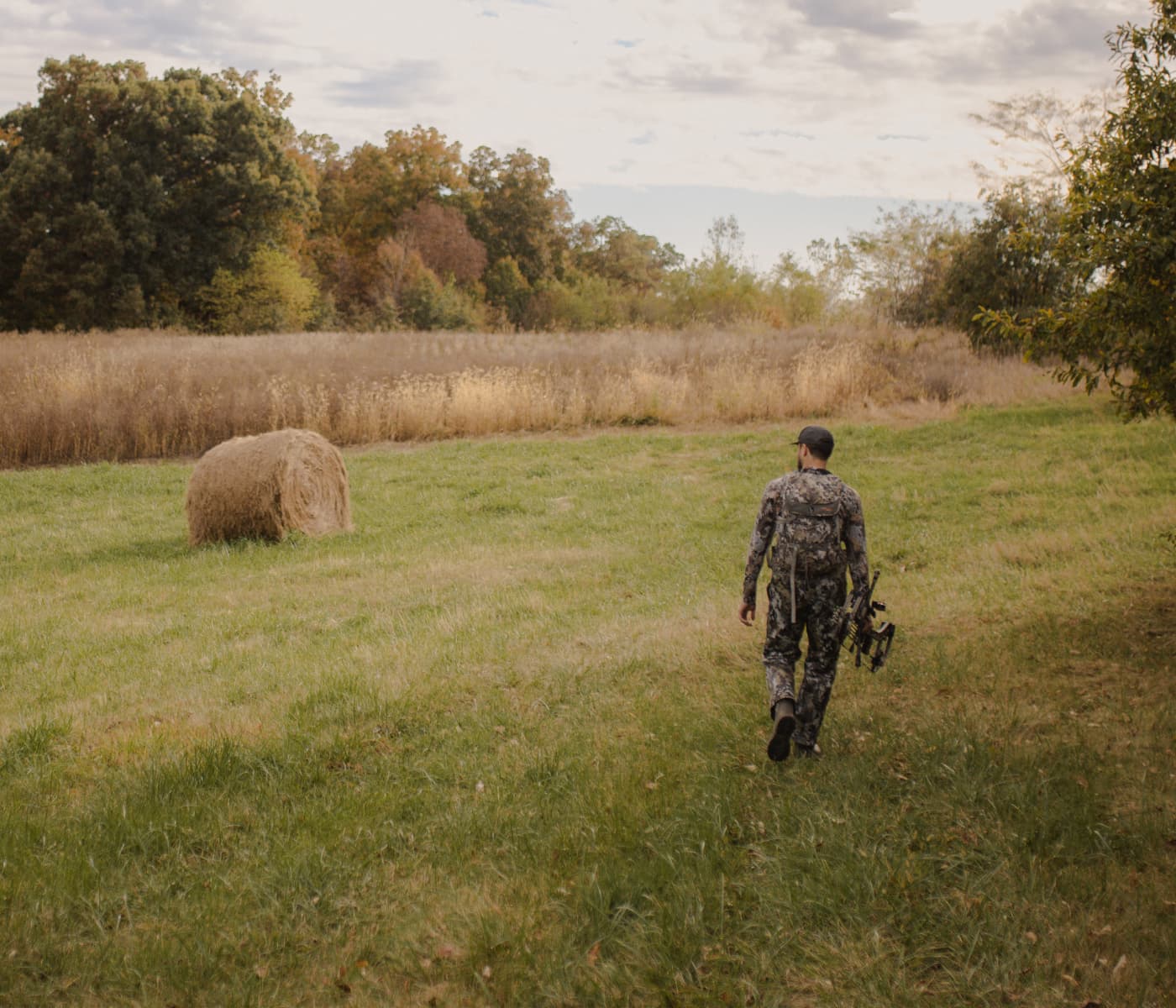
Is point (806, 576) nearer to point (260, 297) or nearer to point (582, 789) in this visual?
point (582, 789)

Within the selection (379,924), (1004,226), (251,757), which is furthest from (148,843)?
(1004,226)

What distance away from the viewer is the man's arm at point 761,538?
497 cm

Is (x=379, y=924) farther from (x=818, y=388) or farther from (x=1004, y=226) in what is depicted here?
(x=1004, y=226)

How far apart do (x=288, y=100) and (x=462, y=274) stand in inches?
460

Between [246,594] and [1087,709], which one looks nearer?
[1087,709]

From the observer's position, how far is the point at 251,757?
520 cm

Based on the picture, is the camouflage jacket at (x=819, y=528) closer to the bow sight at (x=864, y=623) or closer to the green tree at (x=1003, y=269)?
the bow sight at (x=864, y=623)

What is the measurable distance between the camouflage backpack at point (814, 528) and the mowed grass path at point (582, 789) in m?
1.02

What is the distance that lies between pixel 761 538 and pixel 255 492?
7589mm

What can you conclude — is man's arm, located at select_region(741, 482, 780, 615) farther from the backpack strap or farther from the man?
the backpack strap

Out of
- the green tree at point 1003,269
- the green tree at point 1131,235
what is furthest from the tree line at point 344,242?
the green tree at point 1131,235

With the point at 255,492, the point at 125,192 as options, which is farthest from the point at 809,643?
the point at 125,192

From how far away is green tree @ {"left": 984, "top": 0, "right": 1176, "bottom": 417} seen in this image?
5871 millimetres

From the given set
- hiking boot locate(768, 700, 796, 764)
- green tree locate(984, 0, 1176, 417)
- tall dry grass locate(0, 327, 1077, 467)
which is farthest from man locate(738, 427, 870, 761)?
tall dry grass locate(0, 327, 1077, 467)
